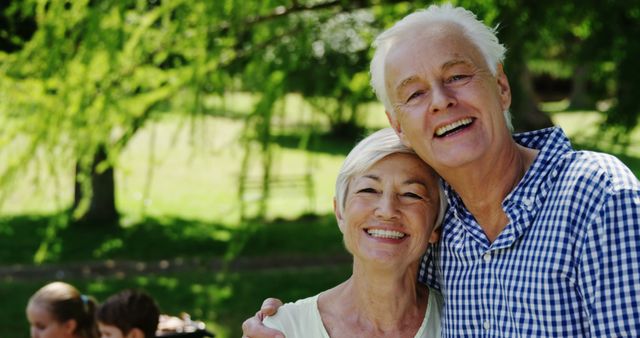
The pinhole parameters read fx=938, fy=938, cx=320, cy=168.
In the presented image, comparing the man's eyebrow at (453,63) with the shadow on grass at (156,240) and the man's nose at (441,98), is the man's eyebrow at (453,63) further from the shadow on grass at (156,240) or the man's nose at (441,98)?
the shadow on grass at (156,240)

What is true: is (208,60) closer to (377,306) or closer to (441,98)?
(377,306)

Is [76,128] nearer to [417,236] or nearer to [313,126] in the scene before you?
[313,126]

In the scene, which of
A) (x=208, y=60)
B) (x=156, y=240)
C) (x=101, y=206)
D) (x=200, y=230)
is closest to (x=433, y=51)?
(x=208, y=60)

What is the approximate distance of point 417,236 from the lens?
7.81ft

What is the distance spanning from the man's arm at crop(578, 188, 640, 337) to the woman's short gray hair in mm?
604

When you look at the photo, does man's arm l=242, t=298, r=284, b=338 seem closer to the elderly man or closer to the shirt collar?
the elderly man

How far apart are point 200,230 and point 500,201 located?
10.6m

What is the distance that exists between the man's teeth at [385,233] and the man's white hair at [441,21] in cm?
30

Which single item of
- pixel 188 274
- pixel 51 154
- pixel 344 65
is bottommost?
pixel 188 274

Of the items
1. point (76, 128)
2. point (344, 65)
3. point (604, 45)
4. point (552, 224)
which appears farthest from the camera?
point (344, 65)

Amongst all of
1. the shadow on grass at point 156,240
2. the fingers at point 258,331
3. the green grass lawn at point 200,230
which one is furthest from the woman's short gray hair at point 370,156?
the shadow on grass at point 156,240

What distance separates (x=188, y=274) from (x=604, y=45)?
553 cm

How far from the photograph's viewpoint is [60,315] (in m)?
4.74

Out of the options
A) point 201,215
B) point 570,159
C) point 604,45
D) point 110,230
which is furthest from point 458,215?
point 201,215
